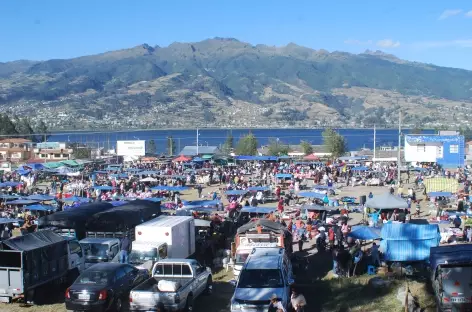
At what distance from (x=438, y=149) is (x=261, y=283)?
1767 inches

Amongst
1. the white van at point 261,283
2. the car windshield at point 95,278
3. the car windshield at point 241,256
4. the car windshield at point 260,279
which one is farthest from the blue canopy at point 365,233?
the car windshield at point 95,278

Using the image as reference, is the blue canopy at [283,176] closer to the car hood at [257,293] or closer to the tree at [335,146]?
the car hood at [257,293]

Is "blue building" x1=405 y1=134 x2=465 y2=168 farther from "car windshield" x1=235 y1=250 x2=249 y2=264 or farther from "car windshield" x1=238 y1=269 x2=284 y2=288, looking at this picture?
"car windshield" x1=238 y1=269 x2=284 y2=288

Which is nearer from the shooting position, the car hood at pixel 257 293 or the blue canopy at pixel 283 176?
the car hood at pixel 257 293

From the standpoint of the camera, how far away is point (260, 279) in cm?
1066

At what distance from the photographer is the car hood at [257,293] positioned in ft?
32.6

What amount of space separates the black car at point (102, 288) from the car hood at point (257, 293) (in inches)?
92.9

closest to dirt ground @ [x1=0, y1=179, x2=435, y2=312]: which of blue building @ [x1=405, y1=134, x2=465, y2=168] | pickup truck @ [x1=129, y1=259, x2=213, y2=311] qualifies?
pickup truck @ [x1=129, y1=259, x2=213, y2=311]

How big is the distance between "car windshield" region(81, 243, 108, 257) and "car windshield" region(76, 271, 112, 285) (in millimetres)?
3210

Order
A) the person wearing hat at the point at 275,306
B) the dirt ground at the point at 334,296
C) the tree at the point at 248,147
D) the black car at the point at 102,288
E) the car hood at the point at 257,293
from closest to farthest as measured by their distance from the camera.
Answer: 1. the person wearing hat at the point at 275,306
2. the car hood at the point at 257,293
3. the black car at the point at 102,288
4. the dirt ground at the point at 334,296
5. the tree at the point at 248,147

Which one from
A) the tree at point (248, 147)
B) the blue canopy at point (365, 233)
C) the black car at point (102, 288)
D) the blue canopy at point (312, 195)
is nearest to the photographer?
the black car at point (102, 288)

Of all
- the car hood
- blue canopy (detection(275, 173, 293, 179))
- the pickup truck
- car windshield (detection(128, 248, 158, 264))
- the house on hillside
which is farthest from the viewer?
the house on hillside

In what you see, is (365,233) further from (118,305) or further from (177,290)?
(118,305)

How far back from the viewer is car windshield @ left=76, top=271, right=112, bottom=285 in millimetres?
10812
